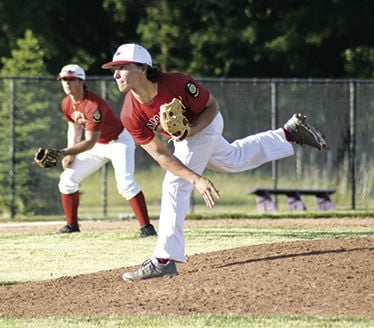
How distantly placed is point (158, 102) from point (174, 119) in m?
0.51

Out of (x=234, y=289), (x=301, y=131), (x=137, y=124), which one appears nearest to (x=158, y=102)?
(x=137, y=124)

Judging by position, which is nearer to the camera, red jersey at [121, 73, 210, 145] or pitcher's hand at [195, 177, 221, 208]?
pitcher's hand at [195, 177, 221, 208]

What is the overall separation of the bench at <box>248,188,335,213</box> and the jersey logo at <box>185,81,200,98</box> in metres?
10.0

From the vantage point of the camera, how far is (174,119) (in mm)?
9141

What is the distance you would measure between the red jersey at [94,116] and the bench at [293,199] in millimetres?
5569

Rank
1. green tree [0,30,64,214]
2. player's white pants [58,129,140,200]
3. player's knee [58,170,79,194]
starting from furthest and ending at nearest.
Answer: green tree [0,30,64,214] < player's knee [58,170,79,194] < player's white pants [58,129,140,200]

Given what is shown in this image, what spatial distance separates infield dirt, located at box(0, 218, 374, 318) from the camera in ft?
28.1

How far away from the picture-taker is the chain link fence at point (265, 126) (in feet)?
67.4

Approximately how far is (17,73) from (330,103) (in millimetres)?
6850

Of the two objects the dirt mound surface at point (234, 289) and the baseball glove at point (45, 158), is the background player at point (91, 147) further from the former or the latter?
the dirt mound surface at point (234, 289)

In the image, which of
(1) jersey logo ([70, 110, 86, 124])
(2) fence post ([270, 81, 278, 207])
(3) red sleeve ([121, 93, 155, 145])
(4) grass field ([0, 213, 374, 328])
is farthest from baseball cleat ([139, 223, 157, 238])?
(2) fence post ([270, 81, 278, 207])

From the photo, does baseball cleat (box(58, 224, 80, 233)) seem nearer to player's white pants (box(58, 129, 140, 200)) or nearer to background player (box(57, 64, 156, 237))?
background player (box(57, 64, 156, 237))

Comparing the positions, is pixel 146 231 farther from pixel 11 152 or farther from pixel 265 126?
pixel 265 126

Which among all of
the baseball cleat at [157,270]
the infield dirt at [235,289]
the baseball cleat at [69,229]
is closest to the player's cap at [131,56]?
the baseball cleat at [157,270]
